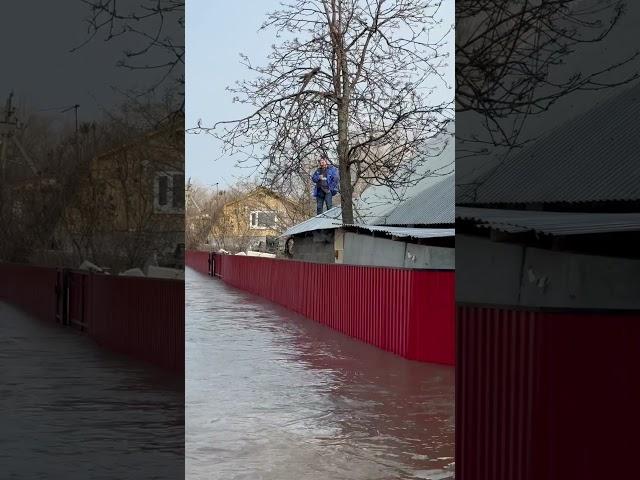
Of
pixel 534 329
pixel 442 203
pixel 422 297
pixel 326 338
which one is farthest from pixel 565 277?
pixel 442 203

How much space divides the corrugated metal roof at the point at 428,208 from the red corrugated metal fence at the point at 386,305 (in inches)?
154

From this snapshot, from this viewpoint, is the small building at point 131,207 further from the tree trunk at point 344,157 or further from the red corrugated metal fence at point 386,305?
the tree trunk at point 344,157

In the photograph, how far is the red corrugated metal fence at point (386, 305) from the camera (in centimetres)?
1644

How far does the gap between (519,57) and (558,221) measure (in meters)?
1.20

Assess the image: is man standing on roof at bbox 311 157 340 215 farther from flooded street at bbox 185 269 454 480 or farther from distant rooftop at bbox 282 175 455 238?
flooded street at bbox 185 269 454 480

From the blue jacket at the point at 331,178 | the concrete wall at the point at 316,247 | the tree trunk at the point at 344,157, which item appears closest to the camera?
the tree trunk at the point at 344,157

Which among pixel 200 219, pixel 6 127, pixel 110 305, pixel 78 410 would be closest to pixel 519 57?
pixel 110 305

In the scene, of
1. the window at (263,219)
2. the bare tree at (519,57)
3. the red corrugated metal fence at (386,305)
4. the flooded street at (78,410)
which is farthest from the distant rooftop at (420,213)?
the bare tree at (519,57)

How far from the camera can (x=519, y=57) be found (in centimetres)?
675

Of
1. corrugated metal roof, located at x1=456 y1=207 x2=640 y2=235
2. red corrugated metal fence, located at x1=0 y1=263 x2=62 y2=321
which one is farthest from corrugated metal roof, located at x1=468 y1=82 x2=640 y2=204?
red corrugated metal fence, located at x1=0 y1=263 x2=62 y2=321

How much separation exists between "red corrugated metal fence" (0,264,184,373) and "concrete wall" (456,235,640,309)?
2.25 meters

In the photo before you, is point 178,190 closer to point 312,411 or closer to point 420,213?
point 312,411

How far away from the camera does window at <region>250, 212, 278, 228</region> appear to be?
52037 millimetres

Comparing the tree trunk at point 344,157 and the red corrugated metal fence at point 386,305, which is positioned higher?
the tree trunk at point 344,157
